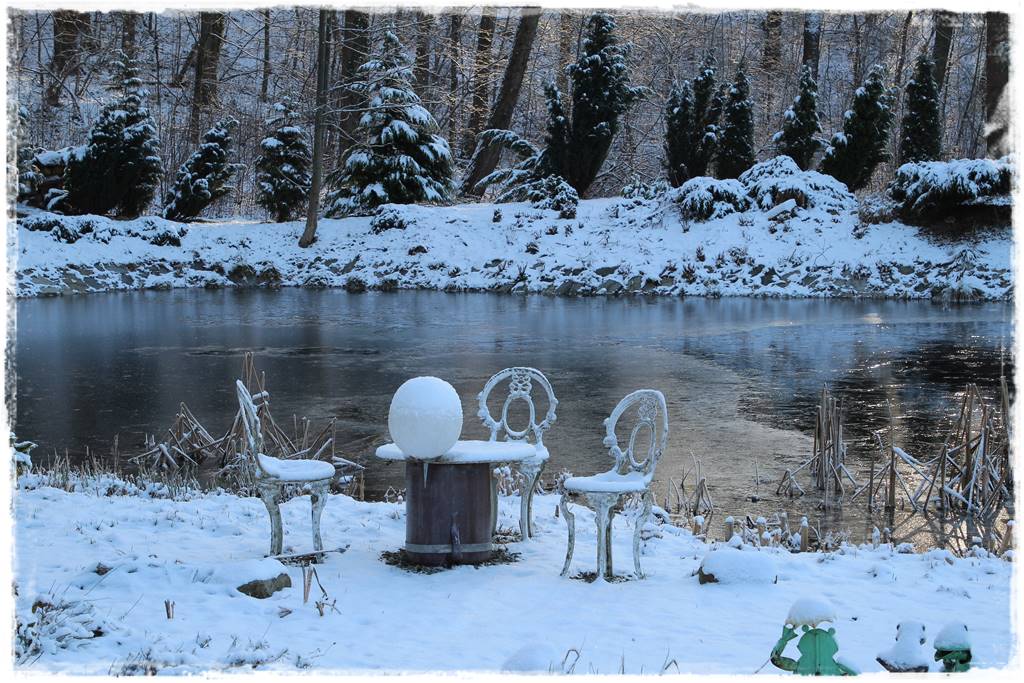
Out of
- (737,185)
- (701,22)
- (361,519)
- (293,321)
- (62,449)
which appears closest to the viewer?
(361,519)

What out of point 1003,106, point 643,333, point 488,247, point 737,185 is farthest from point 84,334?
point 1003,106

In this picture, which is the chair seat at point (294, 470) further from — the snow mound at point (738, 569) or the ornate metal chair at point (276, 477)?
the snow mound at point (738, 569)

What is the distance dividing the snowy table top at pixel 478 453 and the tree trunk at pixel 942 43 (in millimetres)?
29144

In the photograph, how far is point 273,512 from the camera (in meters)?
5.61

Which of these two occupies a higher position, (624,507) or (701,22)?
(701,22)

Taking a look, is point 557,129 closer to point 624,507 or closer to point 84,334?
point 84,334

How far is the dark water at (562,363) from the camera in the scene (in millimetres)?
9594

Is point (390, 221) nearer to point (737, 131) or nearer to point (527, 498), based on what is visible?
point (737, 131)

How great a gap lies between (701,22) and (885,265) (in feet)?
66.0

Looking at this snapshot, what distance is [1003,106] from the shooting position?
23.5 metres

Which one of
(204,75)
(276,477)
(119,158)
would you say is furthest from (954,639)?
(204,75)

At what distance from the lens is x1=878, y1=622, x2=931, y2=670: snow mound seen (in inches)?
131

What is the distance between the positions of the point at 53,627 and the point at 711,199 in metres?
23.4

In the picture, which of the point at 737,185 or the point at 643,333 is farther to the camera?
the point at 737,185
